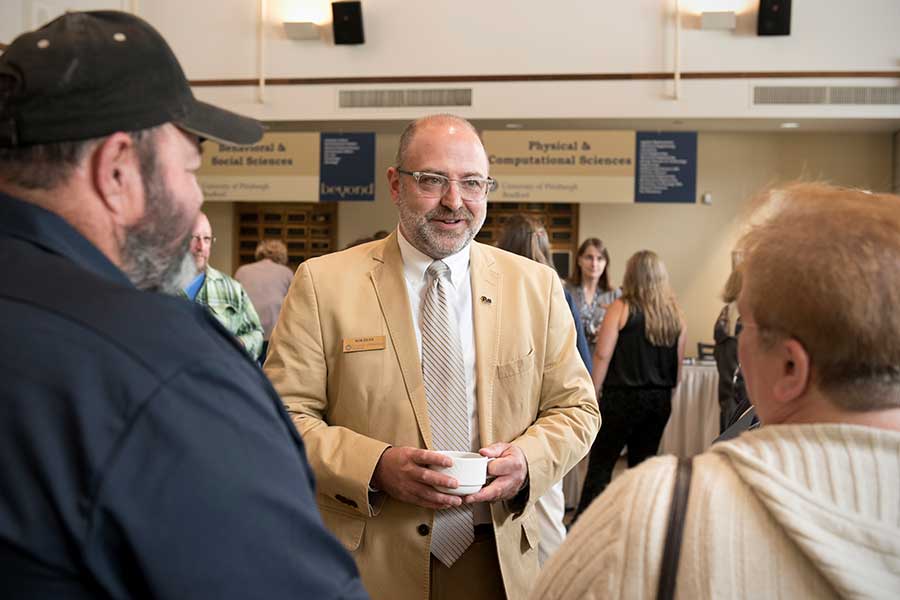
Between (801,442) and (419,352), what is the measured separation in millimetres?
1032

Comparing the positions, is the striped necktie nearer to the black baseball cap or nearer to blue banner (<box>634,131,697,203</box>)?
the black baseball cap

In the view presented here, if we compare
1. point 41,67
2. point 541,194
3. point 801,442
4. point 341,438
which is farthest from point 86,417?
point 541,194

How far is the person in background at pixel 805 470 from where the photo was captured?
35.0 inches

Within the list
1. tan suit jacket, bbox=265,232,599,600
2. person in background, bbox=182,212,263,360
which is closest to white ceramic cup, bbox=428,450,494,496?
tan suit jacket, bbox=265,232,599,600

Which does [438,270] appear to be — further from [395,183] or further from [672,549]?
[672,549]

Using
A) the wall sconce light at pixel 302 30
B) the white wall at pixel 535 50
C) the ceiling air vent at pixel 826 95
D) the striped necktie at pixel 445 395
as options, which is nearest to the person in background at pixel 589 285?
the white wall at pixel 535 50

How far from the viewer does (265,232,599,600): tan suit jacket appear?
1.75 m

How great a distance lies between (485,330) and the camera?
188 centimetres

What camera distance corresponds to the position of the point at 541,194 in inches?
306

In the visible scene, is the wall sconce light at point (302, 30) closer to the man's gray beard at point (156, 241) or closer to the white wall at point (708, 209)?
the white wall at point (708, 209)

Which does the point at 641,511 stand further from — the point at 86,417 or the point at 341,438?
the point at 341,438

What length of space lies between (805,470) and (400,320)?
1.09m

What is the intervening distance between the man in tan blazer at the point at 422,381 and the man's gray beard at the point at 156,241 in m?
0.79

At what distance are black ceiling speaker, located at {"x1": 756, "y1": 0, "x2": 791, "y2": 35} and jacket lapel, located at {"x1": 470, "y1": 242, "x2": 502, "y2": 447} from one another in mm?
6575
